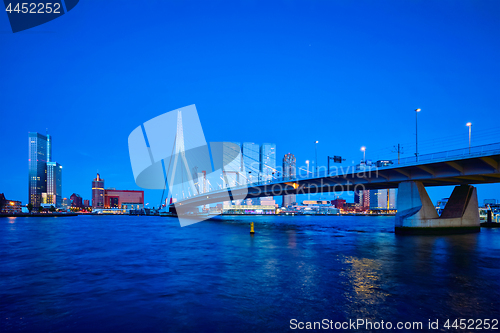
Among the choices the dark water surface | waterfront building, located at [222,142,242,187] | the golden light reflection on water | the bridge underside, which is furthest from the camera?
waterfront building, located at [222,142,242,187]

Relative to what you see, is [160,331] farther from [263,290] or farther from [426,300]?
[426,300]

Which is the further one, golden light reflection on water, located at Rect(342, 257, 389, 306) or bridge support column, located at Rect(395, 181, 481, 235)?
bridge support column, located at Rect(395, 181, 481, 235)

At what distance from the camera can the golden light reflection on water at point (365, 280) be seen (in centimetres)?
1111

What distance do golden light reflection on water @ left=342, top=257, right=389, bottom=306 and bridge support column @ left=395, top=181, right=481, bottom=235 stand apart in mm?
20111

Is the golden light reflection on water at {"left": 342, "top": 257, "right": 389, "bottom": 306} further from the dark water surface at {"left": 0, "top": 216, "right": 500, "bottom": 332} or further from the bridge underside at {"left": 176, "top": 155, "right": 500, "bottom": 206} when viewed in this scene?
the bridge underside at {"left": 176, "top": 155, "right": 500, "bottom": 206}

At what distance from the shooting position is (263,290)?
1250cm

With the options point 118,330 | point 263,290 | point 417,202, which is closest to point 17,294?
point 118,330

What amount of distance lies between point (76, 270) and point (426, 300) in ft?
55.0

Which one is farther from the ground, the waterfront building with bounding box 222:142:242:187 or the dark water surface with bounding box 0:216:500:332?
the waterfront building with bounding box 222:142:242:187

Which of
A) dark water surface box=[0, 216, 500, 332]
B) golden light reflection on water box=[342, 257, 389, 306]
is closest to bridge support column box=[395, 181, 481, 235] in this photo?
dark water surface box=[0, 216, 500, 332]

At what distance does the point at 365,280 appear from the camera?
14.0m

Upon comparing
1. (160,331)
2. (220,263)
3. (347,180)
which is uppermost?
(347,180)

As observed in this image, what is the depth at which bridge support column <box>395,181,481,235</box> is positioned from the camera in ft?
121

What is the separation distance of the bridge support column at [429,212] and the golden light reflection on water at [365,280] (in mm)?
20111
